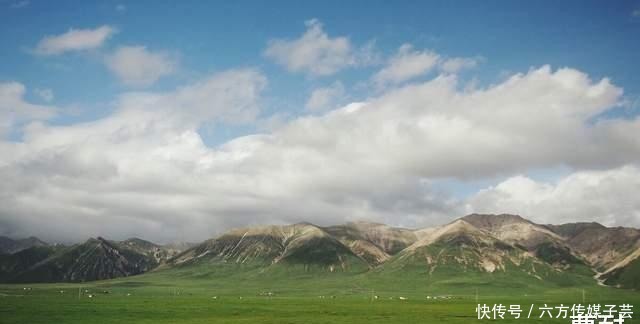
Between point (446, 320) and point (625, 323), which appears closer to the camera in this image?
point (625, 323)

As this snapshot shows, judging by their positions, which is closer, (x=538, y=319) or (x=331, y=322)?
(x=331, y=322)

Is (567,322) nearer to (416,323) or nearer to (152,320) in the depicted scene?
(416,323)

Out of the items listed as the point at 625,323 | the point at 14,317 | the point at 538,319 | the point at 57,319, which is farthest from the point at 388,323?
the point at 14,317

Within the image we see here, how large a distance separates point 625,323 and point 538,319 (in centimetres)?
1848

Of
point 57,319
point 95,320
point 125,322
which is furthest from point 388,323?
point 57,319

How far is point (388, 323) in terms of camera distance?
109000 mm

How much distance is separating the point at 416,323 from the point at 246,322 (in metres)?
35.4

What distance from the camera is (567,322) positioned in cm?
11038

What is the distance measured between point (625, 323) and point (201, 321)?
87.2 meters

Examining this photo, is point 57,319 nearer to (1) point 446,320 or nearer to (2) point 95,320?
(2) point 95,320

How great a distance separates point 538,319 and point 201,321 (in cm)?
7540

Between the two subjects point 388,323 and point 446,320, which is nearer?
point 388,323

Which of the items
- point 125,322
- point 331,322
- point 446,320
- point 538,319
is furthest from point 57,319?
point 538,319

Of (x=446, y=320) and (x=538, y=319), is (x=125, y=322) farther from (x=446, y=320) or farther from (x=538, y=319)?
(x=538, y=319)
